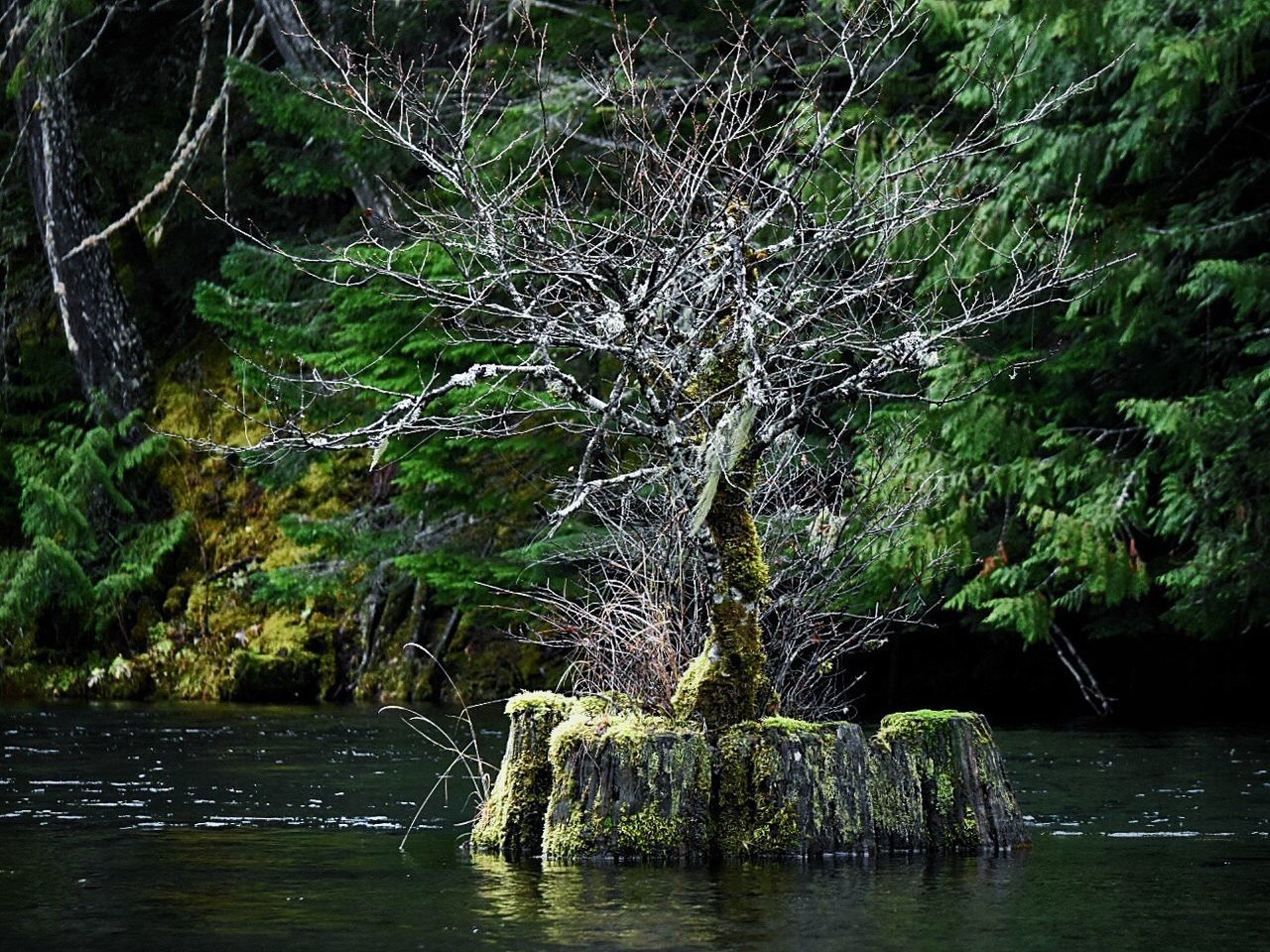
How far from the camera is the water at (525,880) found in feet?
25.6

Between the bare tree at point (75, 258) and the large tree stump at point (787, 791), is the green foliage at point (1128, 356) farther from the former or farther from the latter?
the bare tree at point (75, 258)

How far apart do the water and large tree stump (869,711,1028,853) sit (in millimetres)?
217

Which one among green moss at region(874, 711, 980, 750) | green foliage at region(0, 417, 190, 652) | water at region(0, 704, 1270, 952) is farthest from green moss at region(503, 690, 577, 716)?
green foliage at region(0, 417, 190, 652)

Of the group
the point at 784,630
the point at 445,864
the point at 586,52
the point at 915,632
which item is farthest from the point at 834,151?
the point at 445,864

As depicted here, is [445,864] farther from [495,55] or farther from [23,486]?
[23,486]

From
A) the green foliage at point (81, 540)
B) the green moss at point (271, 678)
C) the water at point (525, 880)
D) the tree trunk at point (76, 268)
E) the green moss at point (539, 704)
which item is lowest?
the water at point (525, 880)

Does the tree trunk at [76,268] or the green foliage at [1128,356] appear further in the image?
the tree trunk at [76,268]

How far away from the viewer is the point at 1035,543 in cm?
1967

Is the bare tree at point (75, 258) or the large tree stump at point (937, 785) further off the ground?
the bare tree at point (75, 258)

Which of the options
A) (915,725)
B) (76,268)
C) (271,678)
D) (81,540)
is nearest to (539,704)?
(915,725)

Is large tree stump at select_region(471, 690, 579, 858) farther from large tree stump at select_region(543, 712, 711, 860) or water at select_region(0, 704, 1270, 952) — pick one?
large tree stump at select_region(543, 712, 711, 860)

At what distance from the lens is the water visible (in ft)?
25.6

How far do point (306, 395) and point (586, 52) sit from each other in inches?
205

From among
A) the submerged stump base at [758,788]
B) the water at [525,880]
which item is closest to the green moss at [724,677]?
the submerged stump base at [758,788]
